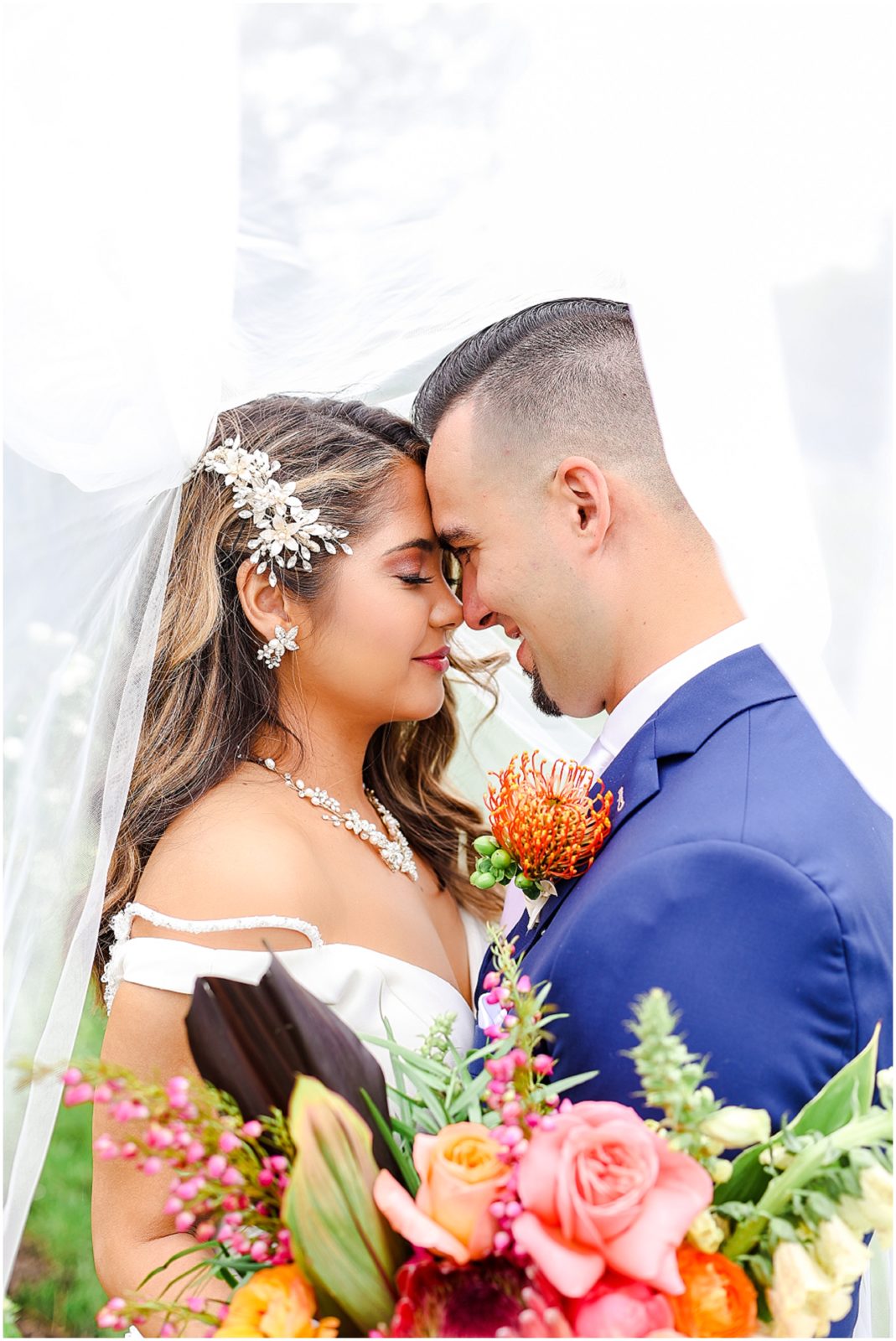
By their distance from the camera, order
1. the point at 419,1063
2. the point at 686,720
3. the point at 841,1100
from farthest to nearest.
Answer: the point at 686,720 < the point at 419,1063 < the point at 841,1100

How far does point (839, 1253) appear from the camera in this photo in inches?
53.7

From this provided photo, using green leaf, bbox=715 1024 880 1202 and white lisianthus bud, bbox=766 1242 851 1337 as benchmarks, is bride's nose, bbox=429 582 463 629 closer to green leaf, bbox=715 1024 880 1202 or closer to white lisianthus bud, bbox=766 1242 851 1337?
green leaf, bbox=715 1024 880 1202

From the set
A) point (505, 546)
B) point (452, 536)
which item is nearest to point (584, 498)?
point (505, 546)

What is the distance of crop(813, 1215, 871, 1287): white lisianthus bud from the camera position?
136cm

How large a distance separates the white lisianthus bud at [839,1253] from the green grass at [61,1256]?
3685 mm

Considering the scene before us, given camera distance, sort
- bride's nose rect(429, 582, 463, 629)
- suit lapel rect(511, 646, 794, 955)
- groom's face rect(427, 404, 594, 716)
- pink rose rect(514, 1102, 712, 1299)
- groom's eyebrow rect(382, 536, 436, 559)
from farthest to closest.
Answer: bride's nose rect(429, 582, 463, 629), groom's eyebrow rect(382, 536, 436, 559), groom's face rect(427, 404, 594, 716), suit lapel rect(511, 646, 794, 955), pink rose rect(514, 1102, 712, 1299)

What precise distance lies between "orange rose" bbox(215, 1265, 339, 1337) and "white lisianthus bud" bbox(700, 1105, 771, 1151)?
0.53 meters

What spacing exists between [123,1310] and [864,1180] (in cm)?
98

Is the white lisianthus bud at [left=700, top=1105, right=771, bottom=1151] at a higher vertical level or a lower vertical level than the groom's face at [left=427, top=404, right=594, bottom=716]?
lower

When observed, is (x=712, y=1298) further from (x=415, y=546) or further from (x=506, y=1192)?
(x=415, y=546)

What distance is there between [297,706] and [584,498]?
41.0 inches

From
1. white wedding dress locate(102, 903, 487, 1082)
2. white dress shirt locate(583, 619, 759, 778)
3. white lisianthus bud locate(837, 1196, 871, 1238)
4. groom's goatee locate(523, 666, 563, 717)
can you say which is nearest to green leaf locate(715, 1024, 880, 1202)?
white lisianthus bud locate(837, 1196, 871, 1238)

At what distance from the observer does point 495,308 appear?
111 inches

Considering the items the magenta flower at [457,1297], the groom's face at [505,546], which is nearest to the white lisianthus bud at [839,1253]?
the magenta flower at [457,1297]
